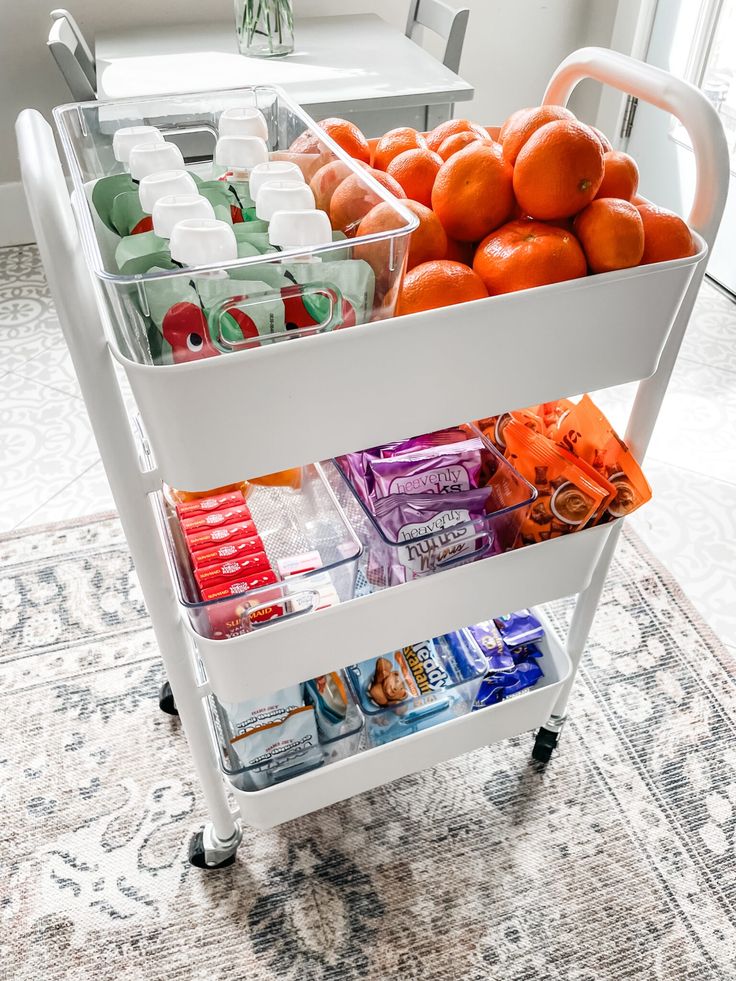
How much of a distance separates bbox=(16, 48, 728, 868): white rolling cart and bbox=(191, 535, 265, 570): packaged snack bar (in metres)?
0.03

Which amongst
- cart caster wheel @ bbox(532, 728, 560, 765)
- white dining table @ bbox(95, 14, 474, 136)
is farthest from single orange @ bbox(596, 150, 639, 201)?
white dining table @ bbox(95, 14, 474, 136)

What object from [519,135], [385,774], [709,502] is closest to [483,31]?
[709,502]

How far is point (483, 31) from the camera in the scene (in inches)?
102

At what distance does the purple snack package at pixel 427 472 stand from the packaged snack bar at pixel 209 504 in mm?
144

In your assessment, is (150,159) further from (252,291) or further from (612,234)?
(612,234)

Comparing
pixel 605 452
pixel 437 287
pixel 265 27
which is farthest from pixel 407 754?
pixel 265 27

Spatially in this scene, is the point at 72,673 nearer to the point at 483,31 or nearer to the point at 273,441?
the point at 273,441

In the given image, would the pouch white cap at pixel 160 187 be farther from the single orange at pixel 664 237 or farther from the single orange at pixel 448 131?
the single orange at pixel 664 237

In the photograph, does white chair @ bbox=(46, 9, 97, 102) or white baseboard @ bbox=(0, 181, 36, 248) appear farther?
white baseboard @ bbox=(0, 181, 36, 248)

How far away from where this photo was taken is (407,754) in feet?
3.26

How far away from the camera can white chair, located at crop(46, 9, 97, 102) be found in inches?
68.6

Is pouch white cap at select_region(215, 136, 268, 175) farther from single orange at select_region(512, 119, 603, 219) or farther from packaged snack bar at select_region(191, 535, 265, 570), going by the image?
packaged snack bar at select_region(191, 535, 265, 570)

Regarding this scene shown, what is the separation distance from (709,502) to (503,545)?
93cm

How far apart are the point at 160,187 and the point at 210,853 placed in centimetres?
80
